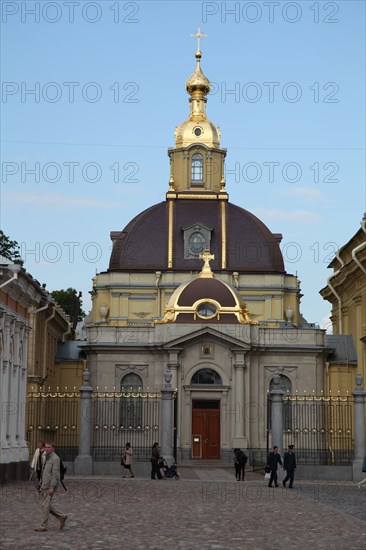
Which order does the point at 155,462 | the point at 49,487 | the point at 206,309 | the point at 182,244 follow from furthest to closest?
the point at 182,244 → the point at 206,309 → the point at 155,462 → the point at 49,487

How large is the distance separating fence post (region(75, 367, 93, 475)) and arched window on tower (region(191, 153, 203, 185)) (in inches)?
1476

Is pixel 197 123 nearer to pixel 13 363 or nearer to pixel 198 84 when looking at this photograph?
pixel 198 84

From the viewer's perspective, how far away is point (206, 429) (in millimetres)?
56094

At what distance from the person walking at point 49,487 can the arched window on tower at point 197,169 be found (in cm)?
5780

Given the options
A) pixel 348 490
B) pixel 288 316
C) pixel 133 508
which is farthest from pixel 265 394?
pixel 133 508

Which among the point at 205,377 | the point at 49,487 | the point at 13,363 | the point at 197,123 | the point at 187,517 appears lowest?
the point at 187,517

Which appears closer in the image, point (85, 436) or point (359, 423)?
point (359, 423)

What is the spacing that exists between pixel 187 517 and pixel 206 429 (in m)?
34.7

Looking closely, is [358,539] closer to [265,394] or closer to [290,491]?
[290,491]

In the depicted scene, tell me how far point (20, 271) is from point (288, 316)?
126 feet

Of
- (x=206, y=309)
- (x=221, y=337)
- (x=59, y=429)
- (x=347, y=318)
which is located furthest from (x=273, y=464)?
(x=347, y=318)

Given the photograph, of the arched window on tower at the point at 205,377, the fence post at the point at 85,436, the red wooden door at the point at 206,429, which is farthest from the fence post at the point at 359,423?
the arched window on tower at the point at 205,377

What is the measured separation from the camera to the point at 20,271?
1266 inches

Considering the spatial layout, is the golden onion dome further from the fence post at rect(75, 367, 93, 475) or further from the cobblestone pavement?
the cobblestone pavement
